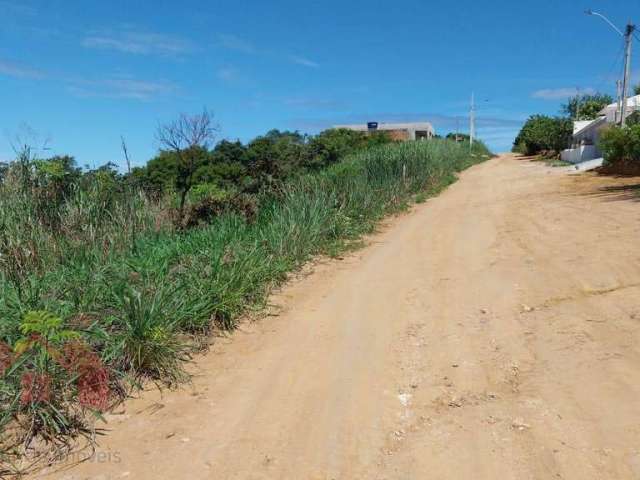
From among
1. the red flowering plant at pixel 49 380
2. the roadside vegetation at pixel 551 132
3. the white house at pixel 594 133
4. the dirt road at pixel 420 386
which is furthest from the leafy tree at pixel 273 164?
the roadside vegetation at pixel 551 132

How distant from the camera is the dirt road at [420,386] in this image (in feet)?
9.33

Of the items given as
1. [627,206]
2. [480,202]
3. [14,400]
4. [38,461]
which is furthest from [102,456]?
[480,202]

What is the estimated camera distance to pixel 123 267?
16.4 feet

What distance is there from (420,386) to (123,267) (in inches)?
115

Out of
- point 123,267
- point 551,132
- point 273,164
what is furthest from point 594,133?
point 123,267

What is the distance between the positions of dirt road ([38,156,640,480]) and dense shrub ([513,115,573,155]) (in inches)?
1620

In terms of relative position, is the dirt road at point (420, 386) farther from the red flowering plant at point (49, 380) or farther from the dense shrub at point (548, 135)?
the dense shrub at point (548, 135)

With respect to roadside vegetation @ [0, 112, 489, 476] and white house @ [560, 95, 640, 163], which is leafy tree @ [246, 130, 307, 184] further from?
white house @ [560, 95, 640, 163]

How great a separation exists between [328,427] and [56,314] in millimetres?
2088

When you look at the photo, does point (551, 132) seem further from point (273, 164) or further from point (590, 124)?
point (273, 164)

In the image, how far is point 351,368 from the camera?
398cm

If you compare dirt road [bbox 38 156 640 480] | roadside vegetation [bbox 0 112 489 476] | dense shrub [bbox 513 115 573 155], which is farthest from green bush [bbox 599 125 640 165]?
dense shrub [bbox 513 115 573 155]

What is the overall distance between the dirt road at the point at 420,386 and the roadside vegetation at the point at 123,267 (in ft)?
0.97

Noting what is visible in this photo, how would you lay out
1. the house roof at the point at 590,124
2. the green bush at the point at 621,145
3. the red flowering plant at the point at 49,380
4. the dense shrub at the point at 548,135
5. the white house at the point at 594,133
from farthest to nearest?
the dense shrub at the point at 548,135 → the house roof at the point at 590,124 → the white house at the point at 594,133 → the green bush at the point at 621,145 → the red flowering plant at the point at 49,380
